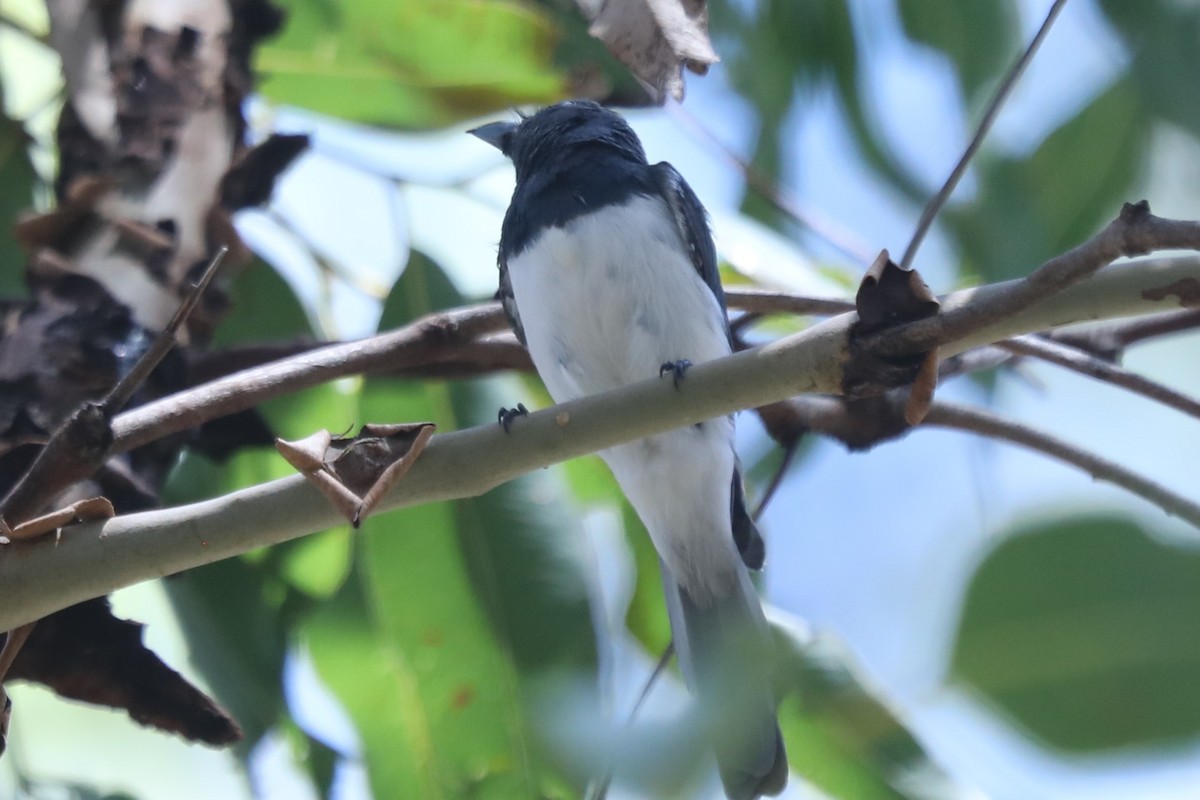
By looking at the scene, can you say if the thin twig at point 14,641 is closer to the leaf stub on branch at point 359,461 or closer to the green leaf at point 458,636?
the leaf stub on branch at point 359,461

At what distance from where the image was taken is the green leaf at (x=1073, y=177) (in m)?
2.15

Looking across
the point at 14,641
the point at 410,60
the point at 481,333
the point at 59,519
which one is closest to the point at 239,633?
the point at 481,333

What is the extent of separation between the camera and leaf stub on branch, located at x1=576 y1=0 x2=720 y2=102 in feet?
3.68

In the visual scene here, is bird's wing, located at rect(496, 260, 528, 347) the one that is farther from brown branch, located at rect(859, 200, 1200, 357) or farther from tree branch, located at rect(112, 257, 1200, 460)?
brown branch, located at rect(859, 200, 1200, 357)

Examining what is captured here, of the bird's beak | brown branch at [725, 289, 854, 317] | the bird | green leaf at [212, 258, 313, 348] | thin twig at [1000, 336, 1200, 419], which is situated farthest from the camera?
the bird's beak

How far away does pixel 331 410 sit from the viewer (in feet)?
7.22

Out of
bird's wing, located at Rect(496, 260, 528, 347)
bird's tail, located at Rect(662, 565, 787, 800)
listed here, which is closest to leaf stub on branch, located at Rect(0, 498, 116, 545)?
bird's tail, located at Rect(662, 565, 787, 800)

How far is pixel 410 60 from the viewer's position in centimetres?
242

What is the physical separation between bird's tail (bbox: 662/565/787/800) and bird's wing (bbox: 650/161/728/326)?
464 millimetres

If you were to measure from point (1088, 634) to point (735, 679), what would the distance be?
48 centimetres

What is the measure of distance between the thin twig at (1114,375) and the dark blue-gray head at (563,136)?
97 centimetres

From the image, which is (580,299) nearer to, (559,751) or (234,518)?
(559,751)

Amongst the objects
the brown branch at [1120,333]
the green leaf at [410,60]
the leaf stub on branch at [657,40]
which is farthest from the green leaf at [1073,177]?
the leaf stub on branch at [657,40]

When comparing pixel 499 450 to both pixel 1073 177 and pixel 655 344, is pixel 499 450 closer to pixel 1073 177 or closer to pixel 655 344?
pixel 655 344
